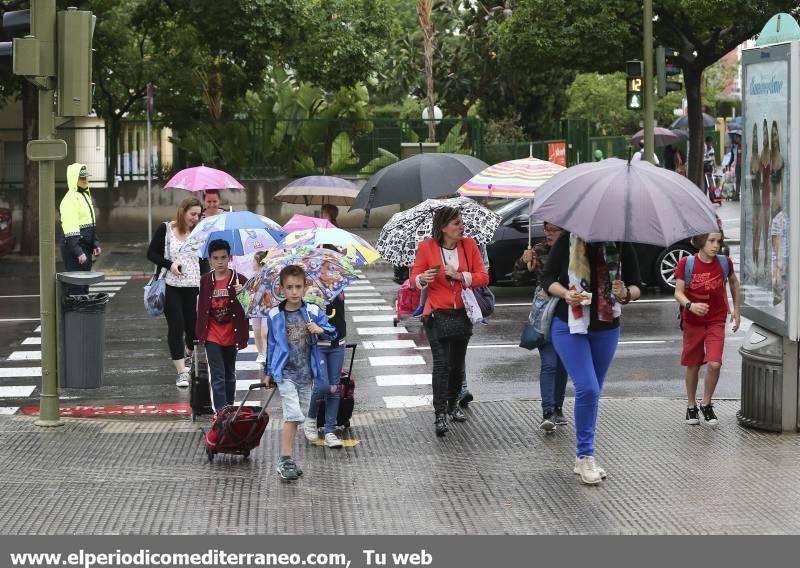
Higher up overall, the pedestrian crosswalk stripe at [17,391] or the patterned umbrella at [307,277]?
the patterned umbrella at [307,277]

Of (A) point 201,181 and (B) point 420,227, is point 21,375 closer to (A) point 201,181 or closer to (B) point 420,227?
(A) point 201,181

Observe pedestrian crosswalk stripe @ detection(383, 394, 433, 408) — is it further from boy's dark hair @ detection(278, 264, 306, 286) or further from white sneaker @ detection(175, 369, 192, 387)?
boy's dark hair @ detection(278, 264, 306, 286)

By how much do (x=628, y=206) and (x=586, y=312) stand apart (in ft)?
2.63

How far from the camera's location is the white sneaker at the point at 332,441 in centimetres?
1005

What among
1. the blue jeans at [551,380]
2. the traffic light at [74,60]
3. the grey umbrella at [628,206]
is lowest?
the blue jeans at [551,380]

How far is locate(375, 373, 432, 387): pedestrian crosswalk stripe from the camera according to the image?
13.3m

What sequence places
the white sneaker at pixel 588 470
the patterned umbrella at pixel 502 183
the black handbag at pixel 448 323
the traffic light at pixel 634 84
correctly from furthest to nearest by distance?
the traffic light at pixel 634 84 < the patterned umbrella at pixel 502 183 < the black handbag at pixel 448 323 < the white sneaker at pixel 588 470

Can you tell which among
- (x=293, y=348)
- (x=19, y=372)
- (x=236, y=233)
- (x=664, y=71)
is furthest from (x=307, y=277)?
(x=664, y=71)

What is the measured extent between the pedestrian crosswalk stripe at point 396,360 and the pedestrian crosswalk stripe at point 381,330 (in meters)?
1.81

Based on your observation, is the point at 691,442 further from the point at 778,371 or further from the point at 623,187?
the point at 623,187

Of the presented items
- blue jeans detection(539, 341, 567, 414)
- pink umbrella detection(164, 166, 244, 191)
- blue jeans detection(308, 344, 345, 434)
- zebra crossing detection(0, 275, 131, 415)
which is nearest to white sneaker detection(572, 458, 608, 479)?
blue jeans detection(539, 341, 567, 414)

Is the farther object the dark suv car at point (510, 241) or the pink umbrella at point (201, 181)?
the dark suv car at point (510, 241)

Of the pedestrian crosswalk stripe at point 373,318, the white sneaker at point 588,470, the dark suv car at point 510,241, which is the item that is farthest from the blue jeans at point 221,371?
the dark suv car at point 510,241

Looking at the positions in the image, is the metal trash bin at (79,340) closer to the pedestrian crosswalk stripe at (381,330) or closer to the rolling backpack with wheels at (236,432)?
the rolling backpack with wheels at (236,432)
